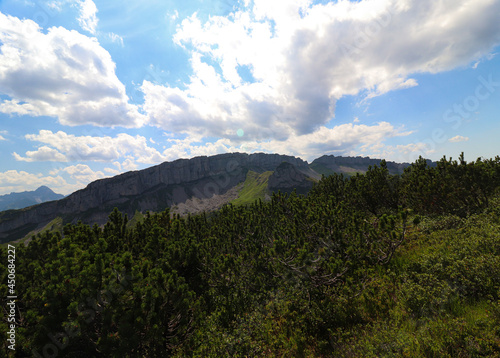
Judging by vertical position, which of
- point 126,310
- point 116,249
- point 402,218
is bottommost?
point 126,310

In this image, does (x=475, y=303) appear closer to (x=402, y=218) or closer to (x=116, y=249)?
(x=402, y=218)

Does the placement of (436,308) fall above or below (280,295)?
above

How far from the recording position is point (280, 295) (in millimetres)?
13086

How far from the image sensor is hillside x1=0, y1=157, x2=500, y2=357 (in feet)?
25.2

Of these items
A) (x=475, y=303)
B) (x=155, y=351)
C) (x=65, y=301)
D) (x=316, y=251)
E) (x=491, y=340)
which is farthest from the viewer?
(x=316, y=251)

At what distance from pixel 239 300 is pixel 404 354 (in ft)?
33.8

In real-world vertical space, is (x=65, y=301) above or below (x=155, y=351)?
above

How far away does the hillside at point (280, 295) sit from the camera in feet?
25.2

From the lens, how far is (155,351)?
10227 mm

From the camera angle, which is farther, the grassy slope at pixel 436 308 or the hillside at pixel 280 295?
the hillside at pixel 280 295

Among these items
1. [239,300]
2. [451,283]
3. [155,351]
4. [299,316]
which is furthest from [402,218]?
[155,351]

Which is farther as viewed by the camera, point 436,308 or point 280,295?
point 280,295

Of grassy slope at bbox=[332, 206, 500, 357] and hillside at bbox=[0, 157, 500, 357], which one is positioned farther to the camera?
hillside at bbox=[0, 157, 500, 357]

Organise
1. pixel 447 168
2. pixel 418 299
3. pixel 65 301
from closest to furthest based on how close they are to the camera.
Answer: pixel 418 299
pixel 65 301
pixel 447 168
